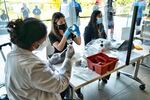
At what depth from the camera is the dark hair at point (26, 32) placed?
36.4 inches

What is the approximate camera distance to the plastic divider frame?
4.88 feet

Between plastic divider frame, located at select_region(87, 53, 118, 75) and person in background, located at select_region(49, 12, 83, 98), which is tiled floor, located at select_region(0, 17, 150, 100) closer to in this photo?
person in background, located at select_region(49, 12, 83, 98)

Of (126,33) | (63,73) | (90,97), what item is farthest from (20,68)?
(126,33)

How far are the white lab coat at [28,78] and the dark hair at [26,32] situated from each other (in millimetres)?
52

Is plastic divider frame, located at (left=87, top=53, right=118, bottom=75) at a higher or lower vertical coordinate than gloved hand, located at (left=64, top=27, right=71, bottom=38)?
lower

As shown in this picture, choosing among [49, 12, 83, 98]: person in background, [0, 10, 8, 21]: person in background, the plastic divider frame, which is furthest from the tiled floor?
[0, 10, 8, 21]: person in background

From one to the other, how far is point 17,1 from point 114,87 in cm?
218

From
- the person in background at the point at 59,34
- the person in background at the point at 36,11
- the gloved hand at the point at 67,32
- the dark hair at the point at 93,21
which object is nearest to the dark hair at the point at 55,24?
the person in background at the point at 59,34

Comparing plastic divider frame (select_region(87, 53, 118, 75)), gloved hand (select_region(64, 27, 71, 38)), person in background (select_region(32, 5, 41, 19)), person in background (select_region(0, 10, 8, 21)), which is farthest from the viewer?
person in background (select_region(32, 5, 41, 19))

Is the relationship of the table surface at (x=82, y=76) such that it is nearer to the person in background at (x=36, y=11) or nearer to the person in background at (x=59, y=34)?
the person in background at (x=59, y=34)

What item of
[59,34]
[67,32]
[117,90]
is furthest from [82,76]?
[117,90]

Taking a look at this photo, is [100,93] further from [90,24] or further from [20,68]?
[20,68]

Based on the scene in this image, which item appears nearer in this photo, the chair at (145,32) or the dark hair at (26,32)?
the dark hair at (26,32)

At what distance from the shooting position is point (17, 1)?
114 inches
